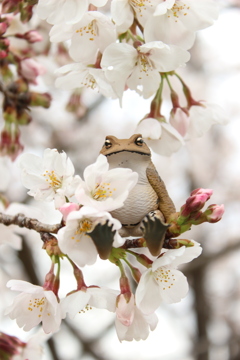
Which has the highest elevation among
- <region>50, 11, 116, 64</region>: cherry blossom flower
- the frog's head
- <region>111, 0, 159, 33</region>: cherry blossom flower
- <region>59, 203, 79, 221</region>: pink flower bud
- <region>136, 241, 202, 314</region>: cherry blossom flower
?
<region>111, 0, 159, 33</region>: cherry blossom flower

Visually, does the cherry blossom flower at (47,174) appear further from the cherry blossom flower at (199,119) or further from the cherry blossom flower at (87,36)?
the cherry blossom flower at (199,119)

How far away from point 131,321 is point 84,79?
0.49 metres

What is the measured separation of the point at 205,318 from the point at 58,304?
308cm

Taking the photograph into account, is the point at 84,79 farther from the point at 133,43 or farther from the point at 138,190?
A: the point at 138,190

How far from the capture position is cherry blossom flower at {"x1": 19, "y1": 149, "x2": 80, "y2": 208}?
689 millimetres

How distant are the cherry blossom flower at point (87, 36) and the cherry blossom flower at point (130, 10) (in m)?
0.03

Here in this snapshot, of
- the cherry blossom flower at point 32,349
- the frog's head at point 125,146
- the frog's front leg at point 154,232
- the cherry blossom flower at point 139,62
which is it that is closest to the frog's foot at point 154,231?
the frog's front leg at point 154,232

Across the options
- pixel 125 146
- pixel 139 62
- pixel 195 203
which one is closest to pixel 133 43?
pixel 139 62

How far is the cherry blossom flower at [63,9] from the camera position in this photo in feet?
2.68

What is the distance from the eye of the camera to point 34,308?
73 cm

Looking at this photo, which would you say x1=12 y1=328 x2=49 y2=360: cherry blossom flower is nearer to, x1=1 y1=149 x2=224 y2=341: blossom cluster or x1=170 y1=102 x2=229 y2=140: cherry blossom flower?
x1=1 y1=149 x2=224 y2=341: blossom cluster

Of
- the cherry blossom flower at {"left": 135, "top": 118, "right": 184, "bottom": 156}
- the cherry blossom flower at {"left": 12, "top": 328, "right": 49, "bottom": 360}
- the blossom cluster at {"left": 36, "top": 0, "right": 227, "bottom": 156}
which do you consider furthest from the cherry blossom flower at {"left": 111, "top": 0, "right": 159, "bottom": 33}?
the cherry blossom flower at {"left": 12, "top": 328, "right": 49, "bottom": 360}

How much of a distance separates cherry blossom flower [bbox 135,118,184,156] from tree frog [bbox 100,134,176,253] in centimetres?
23

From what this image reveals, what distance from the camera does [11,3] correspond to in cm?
101
